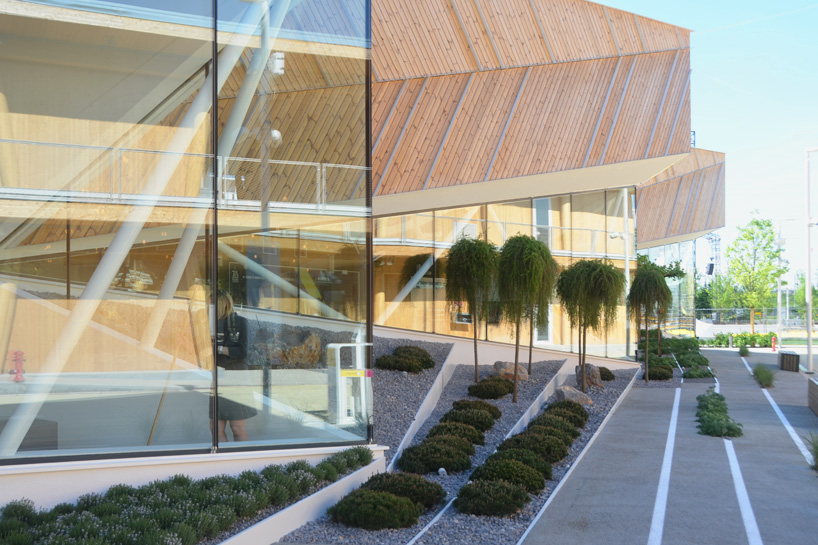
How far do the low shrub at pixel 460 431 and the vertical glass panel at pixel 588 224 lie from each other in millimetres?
11841

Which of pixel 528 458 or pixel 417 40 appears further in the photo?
pixel 417 40

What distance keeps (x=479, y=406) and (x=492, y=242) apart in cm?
615

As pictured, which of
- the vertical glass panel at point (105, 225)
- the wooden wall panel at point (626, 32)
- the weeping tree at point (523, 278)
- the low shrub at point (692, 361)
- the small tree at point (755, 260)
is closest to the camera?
the vertical glass panel at point (105, 225)

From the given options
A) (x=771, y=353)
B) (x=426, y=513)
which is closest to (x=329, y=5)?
(x=426, y=513)

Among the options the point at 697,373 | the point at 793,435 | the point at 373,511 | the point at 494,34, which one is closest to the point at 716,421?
the point at 793,435

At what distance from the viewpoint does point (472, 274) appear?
51.2 feet

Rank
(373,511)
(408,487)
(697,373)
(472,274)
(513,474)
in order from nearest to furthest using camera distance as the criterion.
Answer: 1. (373,511)
2. (408,487)
3. (513,474)
4. (472,274)
5. (697,373)

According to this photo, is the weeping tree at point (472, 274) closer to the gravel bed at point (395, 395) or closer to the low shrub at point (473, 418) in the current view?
the gravel bed at point (395, 395)

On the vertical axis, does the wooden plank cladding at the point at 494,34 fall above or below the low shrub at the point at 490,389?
above

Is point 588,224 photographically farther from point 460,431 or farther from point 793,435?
point 460,431

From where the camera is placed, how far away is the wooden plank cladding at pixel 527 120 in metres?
15.7

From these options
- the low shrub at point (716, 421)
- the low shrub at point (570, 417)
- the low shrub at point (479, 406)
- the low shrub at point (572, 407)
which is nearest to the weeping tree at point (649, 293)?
the low shrub at point (716, 421)

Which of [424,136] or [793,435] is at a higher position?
[424,136]

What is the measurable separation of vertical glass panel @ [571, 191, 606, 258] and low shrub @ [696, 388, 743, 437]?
7.97 metres
